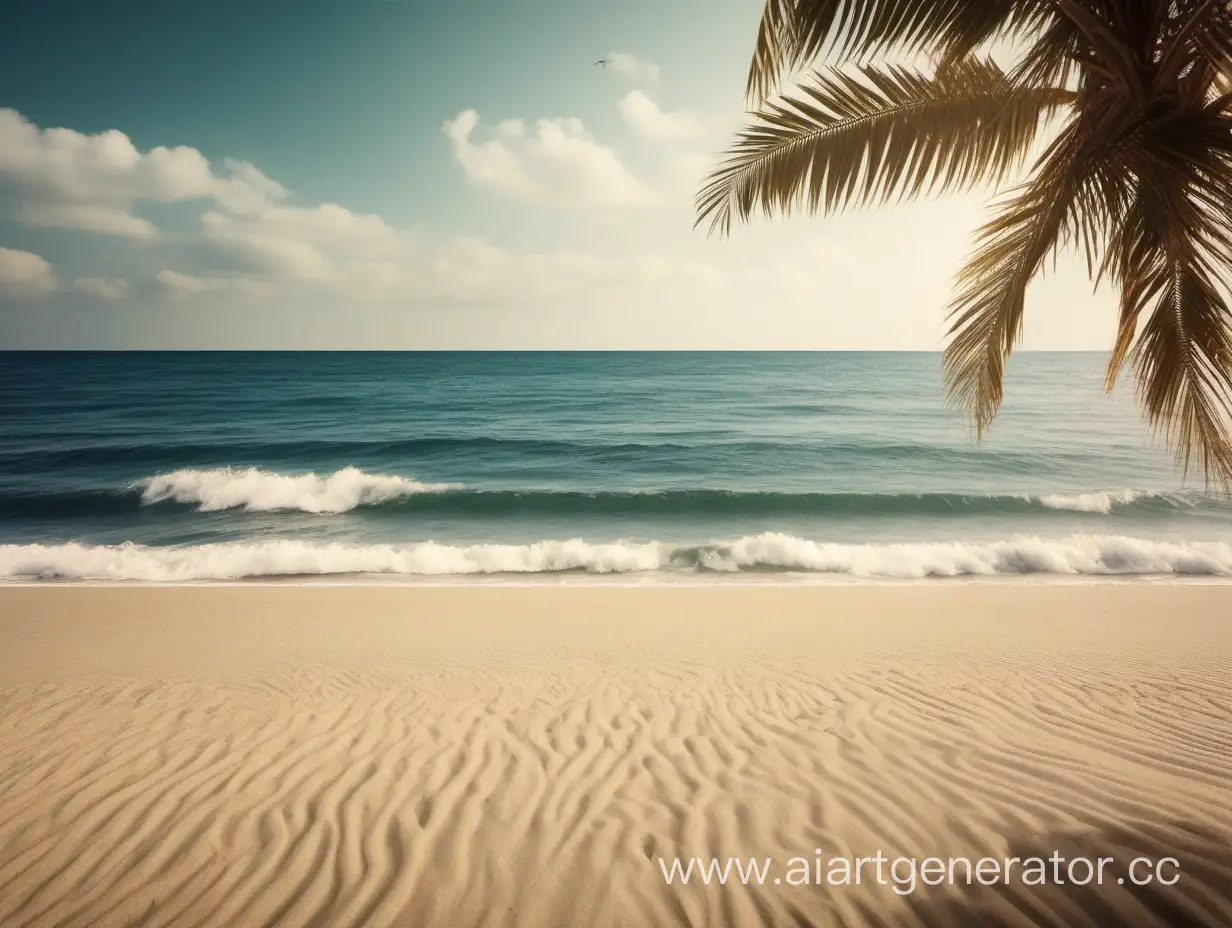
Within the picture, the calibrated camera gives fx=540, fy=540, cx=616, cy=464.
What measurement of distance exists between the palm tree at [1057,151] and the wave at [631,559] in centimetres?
740

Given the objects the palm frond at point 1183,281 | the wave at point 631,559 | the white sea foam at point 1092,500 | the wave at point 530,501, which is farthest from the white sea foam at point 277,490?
the white sea foam at point 1092,500

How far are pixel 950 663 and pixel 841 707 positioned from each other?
6.48 feet

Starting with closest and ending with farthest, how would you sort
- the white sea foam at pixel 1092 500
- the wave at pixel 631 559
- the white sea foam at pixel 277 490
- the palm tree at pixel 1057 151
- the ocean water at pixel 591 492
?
the palm tree at pixel 1057 151 < the wave at pixel 631 559 < the ocean water at pixel 591 492 < the white sea foam at pixel 1092 500 < the white sea foam at pixel 277 490

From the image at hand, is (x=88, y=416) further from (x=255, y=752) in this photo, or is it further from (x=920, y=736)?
(x=920, y=736)

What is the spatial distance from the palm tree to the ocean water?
7.46 meters

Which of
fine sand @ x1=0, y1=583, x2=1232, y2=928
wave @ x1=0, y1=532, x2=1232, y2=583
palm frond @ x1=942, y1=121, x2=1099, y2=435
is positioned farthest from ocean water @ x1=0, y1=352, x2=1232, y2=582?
palm frond @ x1=942, y1=121, x2=1099, y2=435

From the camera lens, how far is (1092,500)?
1616cm

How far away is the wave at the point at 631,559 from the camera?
35.8 feet

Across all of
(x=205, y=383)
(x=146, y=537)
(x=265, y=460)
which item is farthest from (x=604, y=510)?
(x=205, y=383)

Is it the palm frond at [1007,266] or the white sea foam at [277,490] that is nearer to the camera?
the palm frond at [1007,266]

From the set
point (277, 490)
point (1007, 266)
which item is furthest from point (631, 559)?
point (277, 490)

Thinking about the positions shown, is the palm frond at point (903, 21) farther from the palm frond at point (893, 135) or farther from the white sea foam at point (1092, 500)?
the white sea foam at point (1092, 500)

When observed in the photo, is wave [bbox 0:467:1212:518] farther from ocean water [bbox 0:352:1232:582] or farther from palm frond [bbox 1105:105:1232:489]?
palm frond [bbox 1105:105:1232:489]

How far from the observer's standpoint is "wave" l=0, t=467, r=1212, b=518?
15984 millimetres
